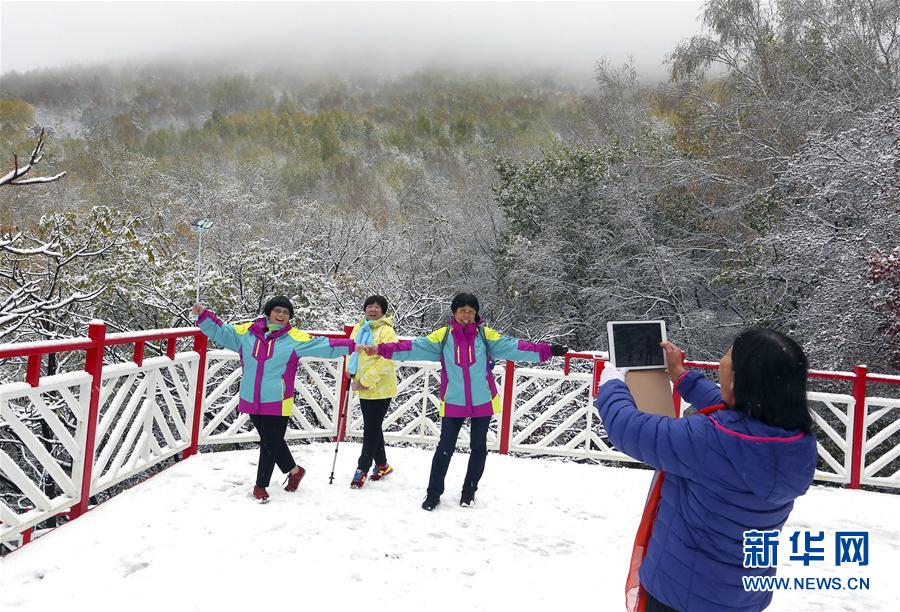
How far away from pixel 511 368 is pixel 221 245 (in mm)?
17458

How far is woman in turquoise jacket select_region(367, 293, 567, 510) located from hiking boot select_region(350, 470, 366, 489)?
680mm

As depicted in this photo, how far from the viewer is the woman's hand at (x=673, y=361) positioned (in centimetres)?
202

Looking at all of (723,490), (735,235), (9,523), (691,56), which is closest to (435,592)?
(723,490)

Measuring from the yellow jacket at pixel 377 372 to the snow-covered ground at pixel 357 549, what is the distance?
2.71 ft

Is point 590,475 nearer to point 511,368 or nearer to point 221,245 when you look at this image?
point 511,368

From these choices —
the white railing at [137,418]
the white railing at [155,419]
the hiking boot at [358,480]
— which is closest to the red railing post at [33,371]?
the white railing at [155,419]

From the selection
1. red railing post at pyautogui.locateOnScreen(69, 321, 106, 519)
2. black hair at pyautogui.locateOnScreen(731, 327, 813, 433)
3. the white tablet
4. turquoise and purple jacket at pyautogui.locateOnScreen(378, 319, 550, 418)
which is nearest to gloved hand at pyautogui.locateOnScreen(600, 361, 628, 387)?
the white tablet

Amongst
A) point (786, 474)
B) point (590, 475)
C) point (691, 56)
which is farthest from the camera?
point (691, 56)

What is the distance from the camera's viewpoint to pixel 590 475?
5879 mm

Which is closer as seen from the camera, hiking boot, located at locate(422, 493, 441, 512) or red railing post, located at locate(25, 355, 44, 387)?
red railing post, located at locate(25, 355, 44, 387)

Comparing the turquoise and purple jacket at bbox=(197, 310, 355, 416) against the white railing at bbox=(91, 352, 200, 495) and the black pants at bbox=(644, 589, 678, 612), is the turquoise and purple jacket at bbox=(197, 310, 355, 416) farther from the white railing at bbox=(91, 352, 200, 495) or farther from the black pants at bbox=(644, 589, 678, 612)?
the black pants at bbox=(644, 589, 678, 612)

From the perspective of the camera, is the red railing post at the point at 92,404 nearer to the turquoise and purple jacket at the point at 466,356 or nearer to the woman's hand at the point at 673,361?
the turquoise and purple jacket at the point at 466,356

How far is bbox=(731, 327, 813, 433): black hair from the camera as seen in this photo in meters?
1.53

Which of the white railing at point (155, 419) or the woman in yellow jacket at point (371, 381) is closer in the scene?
the white railing at point (155, 419)
